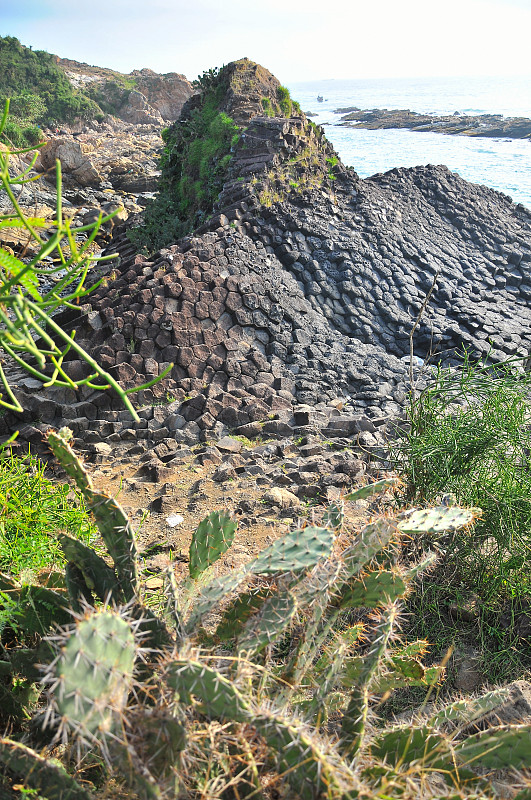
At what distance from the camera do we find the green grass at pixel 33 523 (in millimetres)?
2428

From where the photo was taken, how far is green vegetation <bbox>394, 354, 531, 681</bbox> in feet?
9.05

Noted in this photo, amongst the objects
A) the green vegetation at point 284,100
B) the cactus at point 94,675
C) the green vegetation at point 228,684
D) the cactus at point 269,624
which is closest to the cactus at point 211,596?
the green vegetation at point 228,684

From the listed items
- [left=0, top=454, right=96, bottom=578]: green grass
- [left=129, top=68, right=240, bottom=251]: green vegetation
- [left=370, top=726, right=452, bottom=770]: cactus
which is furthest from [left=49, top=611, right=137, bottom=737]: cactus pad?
[left=129, top=68, right=240, bottom=251]: green vegetation

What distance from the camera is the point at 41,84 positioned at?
34750 millimetres

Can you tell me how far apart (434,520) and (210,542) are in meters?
0.79

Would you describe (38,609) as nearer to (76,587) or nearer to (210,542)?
(76,587)

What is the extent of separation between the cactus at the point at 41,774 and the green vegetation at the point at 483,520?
6.34ft

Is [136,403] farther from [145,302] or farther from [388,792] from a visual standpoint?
[388,792]

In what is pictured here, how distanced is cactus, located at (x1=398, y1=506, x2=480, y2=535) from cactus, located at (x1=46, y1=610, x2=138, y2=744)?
105 cm

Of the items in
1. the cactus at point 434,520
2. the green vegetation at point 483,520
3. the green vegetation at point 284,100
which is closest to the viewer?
the cactus at point 434,520

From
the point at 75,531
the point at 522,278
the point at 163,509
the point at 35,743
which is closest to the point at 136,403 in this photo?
the point at 163,509

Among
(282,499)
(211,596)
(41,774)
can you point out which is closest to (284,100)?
(282,499)

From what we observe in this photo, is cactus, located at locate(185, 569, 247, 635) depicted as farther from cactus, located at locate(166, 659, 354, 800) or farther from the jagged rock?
the jagged rock

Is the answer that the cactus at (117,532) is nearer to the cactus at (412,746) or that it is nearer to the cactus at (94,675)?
the cactus at (94,675)
